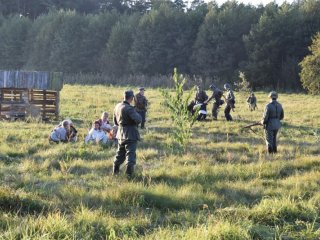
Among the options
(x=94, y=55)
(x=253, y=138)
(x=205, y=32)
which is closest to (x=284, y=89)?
(x=205, y=32)

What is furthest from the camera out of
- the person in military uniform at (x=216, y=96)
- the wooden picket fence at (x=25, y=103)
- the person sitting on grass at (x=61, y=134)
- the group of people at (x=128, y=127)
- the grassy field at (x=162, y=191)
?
the wooden picket fence at (x=25, y=103)

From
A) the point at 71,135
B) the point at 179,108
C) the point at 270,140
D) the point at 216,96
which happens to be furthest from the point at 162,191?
the point at 216,96

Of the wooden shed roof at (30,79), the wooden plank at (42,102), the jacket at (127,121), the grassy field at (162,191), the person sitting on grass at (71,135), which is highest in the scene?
the wooden shed roof at (30,79)

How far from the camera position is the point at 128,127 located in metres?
9.11

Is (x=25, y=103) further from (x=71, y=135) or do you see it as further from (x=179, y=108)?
(x=179, y=108)

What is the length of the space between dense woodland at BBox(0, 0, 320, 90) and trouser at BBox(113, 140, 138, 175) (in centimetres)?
3420

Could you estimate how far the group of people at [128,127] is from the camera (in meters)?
9.02

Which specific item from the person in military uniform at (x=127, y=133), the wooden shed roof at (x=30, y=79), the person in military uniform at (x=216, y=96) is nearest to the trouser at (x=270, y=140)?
the person in military uniform at (x=127, y=133)

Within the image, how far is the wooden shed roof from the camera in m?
18.8

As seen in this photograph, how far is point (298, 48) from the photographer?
44.0 m

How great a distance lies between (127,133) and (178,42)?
4051 centimetres

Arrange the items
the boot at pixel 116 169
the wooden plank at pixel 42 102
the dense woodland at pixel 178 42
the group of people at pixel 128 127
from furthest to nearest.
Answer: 1. the dense woodland at pixel 178 42
2. the wooden plank at pixel 42 102
3. the boot at pixel 116 169
4. the group of people at pixel 128 127

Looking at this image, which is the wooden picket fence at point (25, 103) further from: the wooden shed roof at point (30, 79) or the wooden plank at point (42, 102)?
the wooden shed roof at point (30, 79)

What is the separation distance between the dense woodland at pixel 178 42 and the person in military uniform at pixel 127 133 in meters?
34.2
